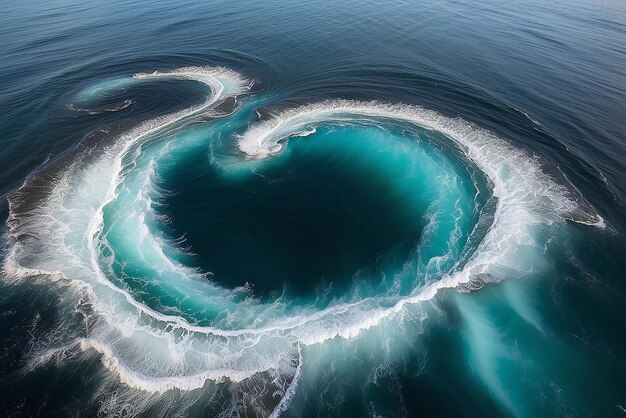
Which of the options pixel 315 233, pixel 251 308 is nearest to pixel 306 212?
pixel 315 233

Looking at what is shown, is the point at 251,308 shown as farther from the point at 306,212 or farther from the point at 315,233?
the point at 306,212

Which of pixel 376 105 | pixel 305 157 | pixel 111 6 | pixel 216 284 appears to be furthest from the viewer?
pixel 111 6

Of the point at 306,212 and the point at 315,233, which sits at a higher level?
the point at 306,212

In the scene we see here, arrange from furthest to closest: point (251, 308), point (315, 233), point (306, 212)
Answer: point (306, 212), point (315, 233), point (251, 308)

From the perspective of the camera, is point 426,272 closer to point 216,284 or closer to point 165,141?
point 216,284

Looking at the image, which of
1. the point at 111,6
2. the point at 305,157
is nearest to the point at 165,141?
A: the point at 305,157

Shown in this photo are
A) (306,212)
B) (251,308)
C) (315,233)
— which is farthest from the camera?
(306,212)

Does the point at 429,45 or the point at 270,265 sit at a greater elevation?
the point at 429,45
